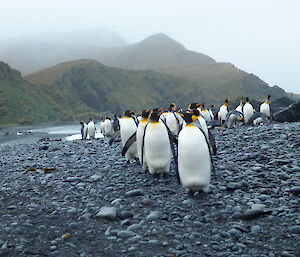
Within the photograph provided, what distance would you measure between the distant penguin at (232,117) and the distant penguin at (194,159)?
11.1m

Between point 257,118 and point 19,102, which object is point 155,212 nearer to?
point 257,118

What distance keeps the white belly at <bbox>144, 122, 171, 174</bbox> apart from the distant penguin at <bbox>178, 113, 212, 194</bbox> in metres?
0.78

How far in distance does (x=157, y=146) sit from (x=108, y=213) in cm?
164

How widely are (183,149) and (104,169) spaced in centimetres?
252

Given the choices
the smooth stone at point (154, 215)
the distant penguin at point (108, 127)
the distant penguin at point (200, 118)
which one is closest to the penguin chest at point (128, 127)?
the distant penguin at point (200, 118)

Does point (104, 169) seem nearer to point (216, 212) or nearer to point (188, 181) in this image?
point (188, 181)

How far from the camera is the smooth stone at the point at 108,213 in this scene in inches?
165

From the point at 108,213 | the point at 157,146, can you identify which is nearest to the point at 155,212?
the point at 108,213

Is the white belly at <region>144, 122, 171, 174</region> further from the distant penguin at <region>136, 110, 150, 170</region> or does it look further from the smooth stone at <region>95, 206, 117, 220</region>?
the smooth stone at <region>95, 206, 117, 220</region>

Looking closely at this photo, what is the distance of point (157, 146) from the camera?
219 inches

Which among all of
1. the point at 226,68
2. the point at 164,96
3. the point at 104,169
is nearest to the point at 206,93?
the point at 164,96

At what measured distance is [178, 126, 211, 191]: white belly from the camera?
4.64 metres

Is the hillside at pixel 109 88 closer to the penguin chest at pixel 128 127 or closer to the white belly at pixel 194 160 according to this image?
the penguin chest at pixel 128 127

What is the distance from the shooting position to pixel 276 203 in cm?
421
